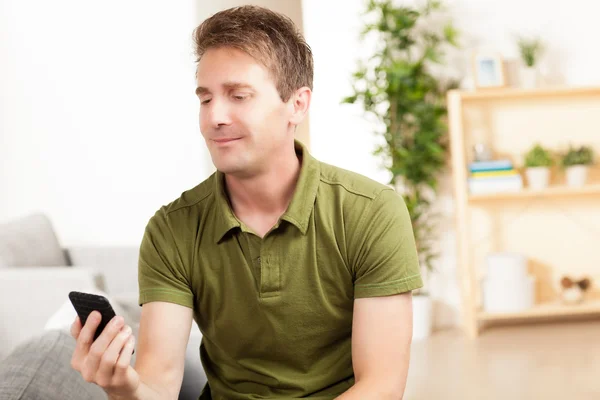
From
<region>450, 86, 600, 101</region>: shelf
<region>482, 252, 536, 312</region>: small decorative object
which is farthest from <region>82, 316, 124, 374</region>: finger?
<region>482, 252, 536, 312</region>: small decorative object

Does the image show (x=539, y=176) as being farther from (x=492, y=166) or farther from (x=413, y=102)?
(x=413, y=102)

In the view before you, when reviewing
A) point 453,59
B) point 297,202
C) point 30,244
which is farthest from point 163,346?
point 453,59

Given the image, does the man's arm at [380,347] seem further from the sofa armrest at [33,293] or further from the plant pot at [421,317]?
the plant pot at [421,317]

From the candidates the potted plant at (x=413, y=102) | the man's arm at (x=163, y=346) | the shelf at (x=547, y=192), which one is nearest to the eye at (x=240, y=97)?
the man's arm at (x=163, y=346)

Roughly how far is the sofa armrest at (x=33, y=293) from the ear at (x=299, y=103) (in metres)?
1.33

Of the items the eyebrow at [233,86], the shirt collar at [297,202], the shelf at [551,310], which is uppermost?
the eyebrow at [233,86]

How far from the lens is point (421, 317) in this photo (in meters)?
4.29

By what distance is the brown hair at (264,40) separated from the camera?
149 centimetres

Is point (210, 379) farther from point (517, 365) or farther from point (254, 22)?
point (517, 365)

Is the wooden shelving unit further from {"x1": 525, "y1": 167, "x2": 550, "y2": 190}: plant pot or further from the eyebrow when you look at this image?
the eyebrow

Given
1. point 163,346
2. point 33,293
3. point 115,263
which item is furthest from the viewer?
point 115,263

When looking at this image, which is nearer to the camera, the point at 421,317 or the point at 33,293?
the point at 33,293

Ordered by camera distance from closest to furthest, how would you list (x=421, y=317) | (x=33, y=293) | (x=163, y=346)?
(x=163, y=346) → (x=33, y=293) → (x=421, y=317)

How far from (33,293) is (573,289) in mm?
2704
